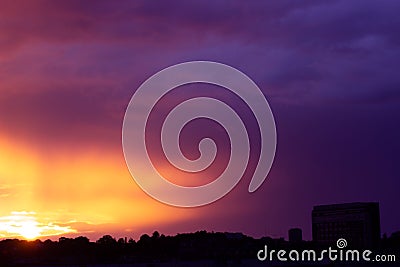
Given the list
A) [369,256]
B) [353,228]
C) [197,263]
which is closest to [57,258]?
[197,263]

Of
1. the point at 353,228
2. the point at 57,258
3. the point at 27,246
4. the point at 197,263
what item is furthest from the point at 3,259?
the point at 353,228

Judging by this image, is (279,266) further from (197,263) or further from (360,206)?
(360,206)

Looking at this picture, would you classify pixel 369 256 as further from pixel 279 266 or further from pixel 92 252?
pixel 92 252

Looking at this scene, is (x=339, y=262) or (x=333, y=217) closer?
(x=339, y=262)

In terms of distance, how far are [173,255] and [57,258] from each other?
11.1 metres

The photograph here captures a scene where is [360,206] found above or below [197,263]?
above

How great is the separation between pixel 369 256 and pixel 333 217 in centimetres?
5530

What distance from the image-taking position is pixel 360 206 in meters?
138

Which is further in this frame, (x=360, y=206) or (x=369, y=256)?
(x=360, y=206)

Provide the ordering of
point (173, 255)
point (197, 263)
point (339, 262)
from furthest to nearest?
1. point (173, 255)
2. point (339, 262)
3. point (197, 263)

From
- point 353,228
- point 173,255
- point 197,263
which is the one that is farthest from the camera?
point 353,228

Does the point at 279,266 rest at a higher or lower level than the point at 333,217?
lower

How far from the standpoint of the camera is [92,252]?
86000mm

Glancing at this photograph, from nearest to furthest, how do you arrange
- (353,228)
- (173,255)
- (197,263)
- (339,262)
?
1. (197,263)
2. (339,262)
3. (173,255)
4. (353,228)
